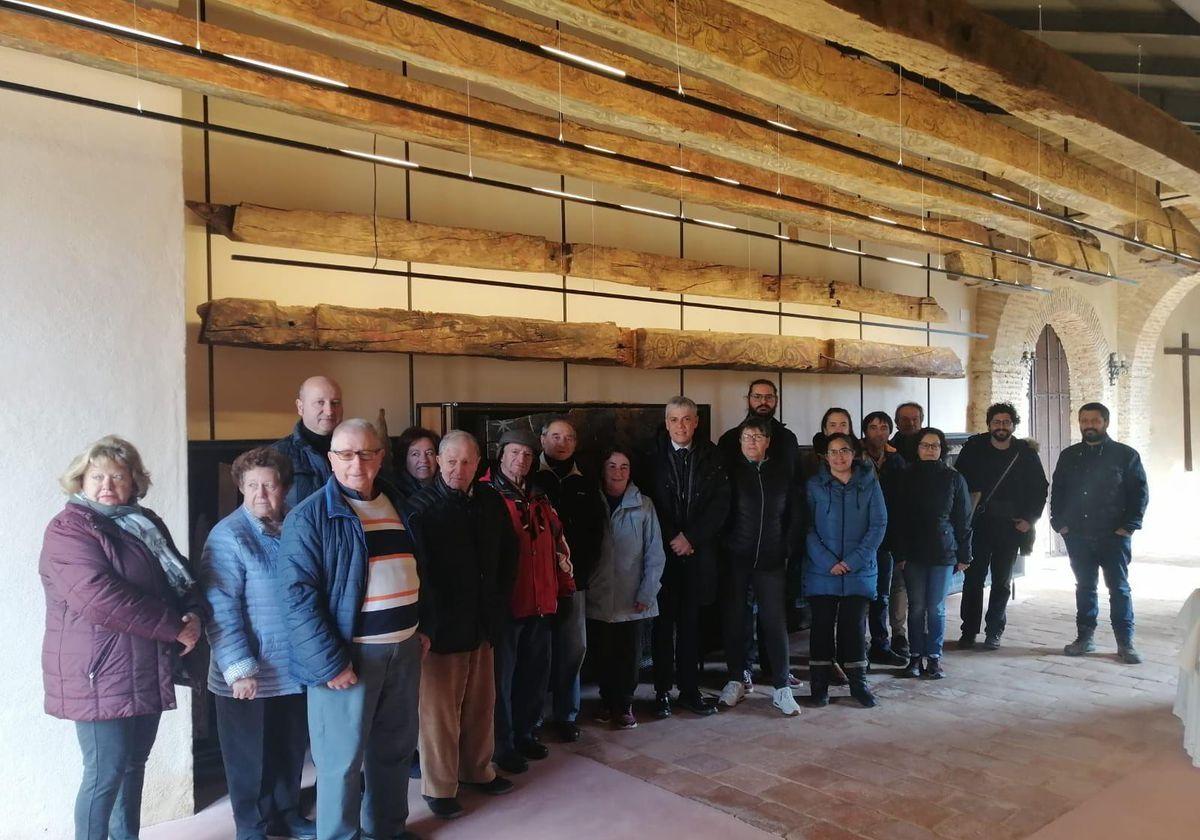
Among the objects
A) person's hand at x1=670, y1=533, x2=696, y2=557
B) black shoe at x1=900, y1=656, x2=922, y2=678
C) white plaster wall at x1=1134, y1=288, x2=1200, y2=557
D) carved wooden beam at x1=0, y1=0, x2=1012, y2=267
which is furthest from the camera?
white plaster wall at x1=1134, y1=288, x2=1200, y2=557

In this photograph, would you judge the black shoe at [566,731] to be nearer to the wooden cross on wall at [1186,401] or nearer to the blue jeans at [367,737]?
the blue jeans at [367,737]

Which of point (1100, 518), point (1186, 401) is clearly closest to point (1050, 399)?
point (1186, 401)

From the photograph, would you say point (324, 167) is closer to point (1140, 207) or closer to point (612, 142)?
point (612, 142)

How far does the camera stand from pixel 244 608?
10.2 feet

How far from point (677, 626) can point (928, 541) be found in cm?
172

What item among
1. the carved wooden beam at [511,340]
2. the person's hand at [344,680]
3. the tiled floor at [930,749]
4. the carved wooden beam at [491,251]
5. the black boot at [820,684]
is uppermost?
the carved wooden beam at [491,251]

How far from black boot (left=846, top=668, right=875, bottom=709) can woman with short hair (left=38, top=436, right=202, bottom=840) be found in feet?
11.5

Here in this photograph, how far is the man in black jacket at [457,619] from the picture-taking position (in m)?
3.41

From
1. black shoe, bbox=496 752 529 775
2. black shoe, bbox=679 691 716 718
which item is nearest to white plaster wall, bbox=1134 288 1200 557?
black shoe, bbox=679 691 716 718

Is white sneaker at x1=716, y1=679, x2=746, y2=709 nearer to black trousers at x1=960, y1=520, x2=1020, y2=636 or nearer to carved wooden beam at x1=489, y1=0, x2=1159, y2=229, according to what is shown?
black trousers at x1=960, y1=520, x2=1020, y2=636

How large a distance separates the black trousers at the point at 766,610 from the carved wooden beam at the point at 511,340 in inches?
70.1

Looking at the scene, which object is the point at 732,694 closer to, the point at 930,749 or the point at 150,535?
the point at 930,749

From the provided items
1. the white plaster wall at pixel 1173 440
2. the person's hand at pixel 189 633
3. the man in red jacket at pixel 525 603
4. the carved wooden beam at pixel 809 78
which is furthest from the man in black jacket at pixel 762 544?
the white plaster wall at pixel 1173 440

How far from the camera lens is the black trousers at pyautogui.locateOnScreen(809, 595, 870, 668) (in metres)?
4.78
